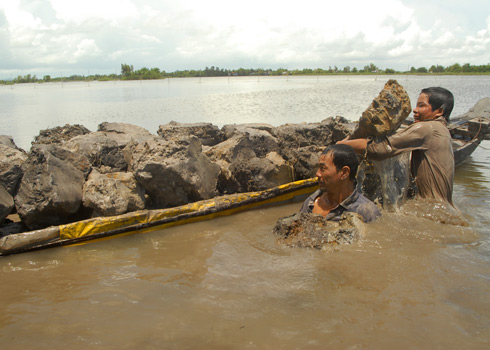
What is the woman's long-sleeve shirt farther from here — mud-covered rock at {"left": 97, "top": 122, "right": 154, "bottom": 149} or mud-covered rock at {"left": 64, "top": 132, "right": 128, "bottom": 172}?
mud-covered rock at {"left": 97, "top": 122, "right": 154, "bottom": 149}

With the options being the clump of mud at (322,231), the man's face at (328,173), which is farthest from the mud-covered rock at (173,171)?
the man's face at (328,173)

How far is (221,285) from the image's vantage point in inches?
133

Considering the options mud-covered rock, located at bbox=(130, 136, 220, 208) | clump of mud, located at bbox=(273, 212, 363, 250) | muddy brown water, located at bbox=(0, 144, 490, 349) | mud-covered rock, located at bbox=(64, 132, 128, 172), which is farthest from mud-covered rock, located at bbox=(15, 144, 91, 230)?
clump of mud, located at bbox=(273, 212, 363, 250)

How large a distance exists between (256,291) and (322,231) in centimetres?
100

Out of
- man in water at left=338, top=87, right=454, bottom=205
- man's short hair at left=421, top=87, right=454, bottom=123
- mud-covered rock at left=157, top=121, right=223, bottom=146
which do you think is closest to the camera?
man in water at left=338, top=87, right=454, bottom=205

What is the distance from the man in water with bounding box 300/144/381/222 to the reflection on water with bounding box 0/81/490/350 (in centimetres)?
30

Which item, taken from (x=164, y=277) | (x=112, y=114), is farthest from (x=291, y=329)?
(x=112, y=114)

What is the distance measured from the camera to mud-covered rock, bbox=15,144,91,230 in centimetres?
437

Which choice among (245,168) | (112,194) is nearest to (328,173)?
(245,168)

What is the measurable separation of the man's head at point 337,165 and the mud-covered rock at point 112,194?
243 centimetres

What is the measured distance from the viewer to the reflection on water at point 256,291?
104 inches

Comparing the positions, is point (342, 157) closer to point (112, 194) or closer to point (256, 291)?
point (256, 291)

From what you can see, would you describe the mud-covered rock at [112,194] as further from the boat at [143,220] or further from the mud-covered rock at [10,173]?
the mud-covered rock at [10,173]

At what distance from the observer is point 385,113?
12.9ft
